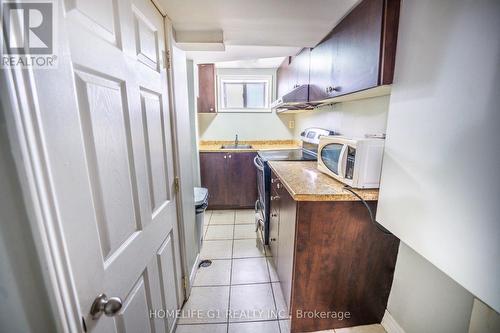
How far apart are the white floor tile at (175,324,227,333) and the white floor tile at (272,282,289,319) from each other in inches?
15.9

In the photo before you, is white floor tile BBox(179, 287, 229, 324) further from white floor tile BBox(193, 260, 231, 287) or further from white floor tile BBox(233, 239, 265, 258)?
white floor tile BBox(233, 239, 265, 258)

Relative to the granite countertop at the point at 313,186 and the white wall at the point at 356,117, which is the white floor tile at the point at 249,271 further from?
the white wall at the point at 356,117

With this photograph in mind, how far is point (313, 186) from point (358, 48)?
2.72 ft

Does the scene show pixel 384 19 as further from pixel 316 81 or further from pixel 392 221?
pixel 392 221

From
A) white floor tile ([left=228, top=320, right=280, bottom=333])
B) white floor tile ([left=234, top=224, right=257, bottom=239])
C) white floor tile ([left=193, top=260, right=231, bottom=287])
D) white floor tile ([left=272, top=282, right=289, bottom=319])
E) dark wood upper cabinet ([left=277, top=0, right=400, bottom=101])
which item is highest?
dark wood upper cabinet ([left=277, top=0, right=400, bottom=101])

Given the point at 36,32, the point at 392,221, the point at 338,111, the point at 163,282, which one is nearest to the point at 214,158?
the point at 338,111

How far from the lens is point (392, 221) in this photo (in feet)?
3.22

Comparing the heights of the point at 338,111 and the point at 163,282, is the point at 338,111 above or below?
above

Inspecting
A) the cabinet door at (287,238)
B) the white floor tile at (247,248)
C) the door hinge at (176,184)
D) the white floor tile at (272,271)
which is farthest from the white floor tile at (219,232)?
the door hinge at (176,184)

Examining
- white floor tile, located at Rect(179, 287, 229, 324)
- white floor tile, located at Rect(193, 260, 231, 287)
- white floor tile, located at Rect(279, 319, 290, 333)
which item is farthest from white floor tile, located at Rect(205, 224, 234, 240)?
white floor tile, located at Rect(279, 319, 290, 333)

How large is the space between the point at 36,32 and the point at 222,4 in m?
0.92

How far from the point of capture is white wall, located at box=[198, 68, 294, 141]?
3506 mm

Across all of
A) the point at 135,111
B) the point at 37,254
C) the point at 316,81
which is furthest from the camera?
the point at 316,81

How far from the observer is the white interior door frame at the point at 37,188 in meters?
0.37
